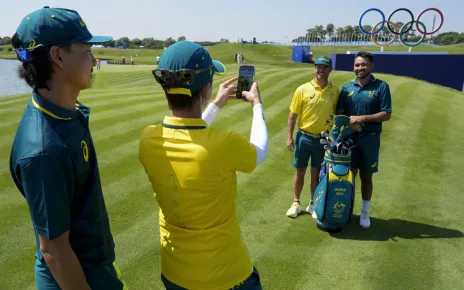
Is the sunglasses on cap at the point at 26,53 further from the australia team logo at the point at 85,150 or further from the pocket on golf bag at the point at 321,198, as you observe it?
the pocket on golf bag at the point at 321,198

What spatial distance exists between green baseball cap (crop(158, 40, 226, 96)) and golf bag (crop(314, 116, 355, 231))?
3.54 meters

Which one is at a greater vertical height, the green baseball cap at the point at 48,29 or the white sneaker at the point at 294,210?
the green baseball cap at the point at 48,29

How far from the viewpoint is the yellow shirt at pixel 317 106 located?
5746 millimetres

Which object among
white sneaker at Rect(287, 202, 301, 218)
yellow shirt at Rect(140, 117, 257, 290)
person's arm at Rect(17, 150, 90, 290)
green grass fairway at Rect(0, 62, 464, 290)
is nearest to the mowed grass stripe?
green grass fairway at Rect(0, 62, 464, 290)

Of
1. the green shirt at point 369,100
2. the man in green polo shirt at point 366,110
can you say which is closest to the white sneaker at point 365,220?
the man in green polo shirt at point 366,110

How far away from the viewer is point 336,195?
17.6 feet

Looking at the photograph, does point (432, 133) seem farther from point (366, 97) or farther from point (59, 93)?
point (59, 93)

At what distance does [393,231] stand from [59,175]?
5.32 metres

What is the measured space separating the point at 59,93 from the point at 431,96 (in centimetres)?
1604

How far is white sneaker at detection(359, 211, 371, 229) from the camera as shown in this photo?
227 inches

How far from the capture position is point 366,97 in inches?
215

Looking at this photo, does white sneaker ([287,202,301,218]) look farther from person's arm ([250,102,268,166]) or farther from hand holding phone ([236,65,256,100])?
person's arm ([250,102,268,166])

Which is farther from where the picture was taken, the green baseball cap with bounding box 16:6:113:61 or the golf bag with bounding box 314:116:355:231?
the golf bag with bounding box 314:116:355:231

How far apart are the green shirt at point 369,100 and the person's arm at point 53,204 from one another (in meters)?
4.64
